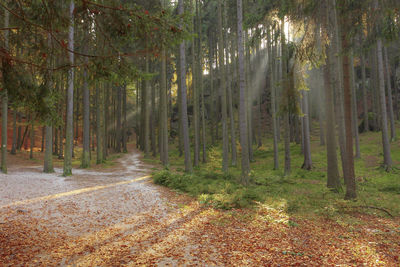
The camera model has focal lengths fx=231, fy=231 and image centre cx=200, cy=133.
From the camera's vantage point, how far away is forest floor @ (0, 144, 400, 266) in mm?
3746

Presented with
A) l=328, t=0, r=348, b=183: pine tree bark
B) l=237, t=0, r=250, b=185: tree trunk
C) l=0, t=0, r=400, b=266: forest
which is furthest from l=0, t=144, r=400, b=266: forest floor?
l=237, t=0, r=250, b=185: tree trunk

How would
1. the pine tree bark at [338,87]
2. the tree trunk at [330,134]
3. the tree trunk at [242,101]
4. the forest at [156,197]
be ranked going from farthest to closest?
the tree trunk at [242,101] → the tree trunk at [330,134] → the pine tree bark at [338,87] → the forest at [156,197]

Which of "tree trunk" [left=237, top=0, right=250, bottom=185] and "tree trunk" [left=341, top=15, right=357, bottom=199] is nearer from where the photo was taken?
"tree trunk" [left=341, top=15, right=357, bottom=199]

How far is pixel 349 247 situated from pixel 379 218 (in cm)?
282

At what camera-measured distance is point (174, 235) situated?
4.80 metres

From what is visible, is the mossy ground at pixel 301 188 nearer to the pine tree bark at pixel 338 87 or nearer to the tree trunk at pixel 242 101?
the tree trunk at pixel 242 101

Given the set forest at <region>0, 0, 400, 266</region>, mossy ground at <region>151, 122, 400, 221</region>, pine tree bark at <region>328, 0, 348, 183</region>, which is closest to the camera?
forest at <region>0, 0, 400, 266</region>

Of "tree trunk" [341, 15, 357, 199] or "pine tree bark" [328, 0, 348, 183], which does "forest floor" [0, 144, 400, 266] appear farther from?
"pine tree bark" [328, 0, 348, 183]

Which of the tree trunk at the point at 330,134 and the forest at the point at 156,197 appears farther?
the tree trunk at the point at 330,134

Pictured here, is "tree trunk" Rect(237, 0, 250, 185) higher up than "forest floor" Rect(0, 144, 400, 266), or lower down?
higher up

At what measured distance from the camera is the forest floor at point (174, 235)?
3.75 metres

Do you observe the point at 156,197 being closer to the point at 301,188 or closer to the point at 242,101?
the point at 242,101

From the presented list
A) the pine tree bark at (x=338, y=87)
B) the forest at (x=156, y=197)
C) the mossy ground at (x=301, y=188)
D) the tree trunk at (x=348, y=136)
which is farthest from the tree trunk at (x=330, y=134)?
the tree trunk at (x=348, y=136)

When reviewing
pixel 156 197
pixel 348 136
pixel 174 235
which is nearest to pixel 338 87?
pixel 348 136
